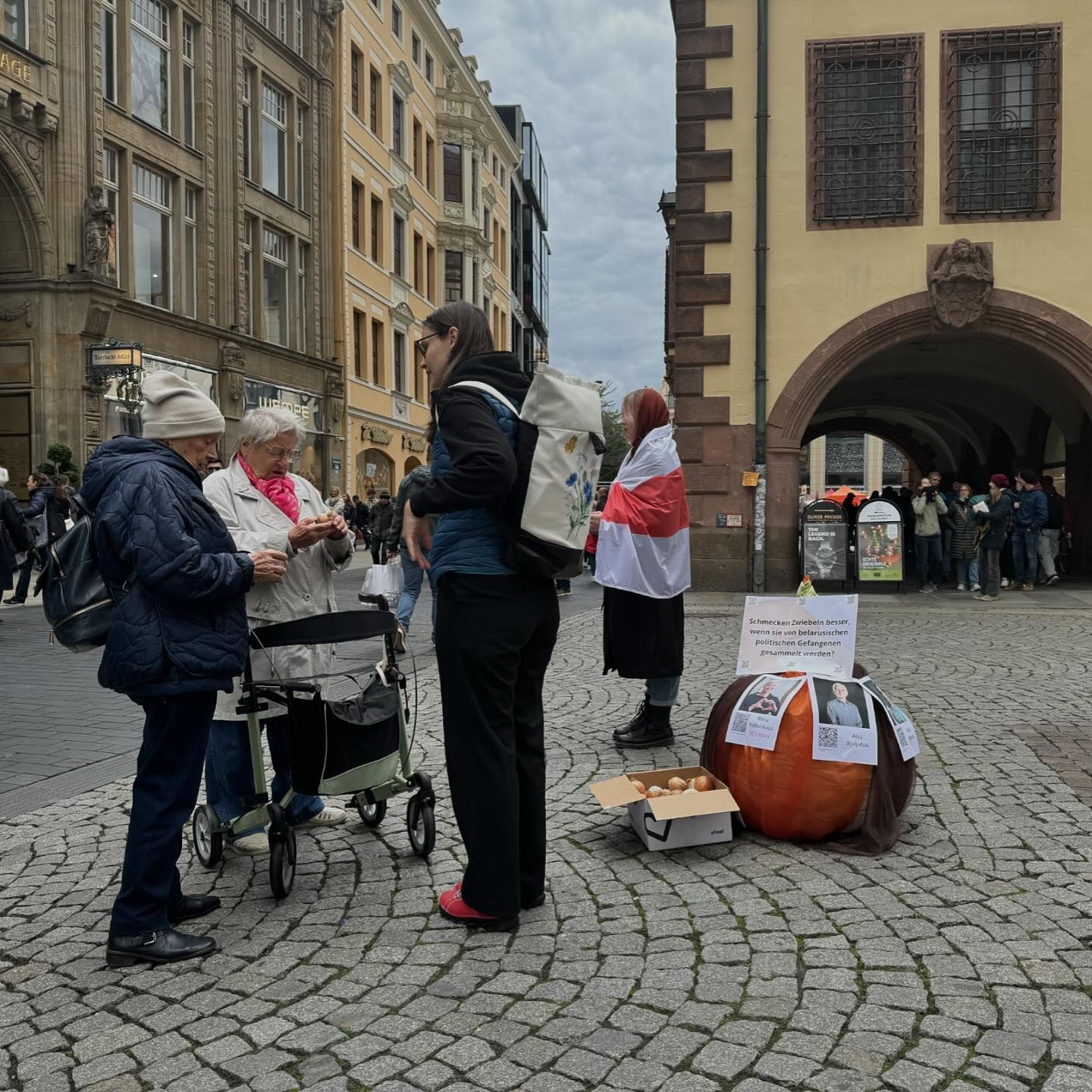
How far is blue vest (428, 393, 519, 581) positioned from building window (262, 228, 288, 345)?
2717 centimetres

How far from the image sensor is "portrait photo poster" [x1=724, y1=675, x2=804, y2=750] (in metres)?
4.61

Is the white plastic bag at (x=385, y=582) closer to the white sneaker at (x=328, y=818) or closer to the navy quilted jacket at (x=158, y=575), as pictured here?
the white sneaker at (x=328, y=818)

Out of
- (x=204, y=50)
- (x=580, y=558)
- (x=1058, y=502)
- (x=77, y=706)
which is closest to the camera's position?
(x=580, y=558)

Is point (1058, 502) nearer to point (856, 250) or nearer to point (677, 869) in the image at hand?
point (856, 250)

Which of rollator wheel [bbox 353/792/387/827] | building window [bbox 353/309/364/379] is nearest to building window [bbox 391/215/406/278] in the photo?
building window [bbox 353/309/364/379]

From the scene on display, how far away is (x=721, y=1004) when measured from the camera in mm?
3168

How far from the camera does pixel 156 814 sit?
355 centimetres

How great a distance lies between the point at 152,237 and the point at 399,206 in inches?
623

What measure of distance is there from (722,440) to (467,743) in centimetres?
1369

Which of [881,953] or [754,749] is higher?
[754,749]

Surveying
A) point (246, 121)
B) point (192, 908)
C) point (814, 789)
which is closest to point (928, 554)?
point (814, 789)

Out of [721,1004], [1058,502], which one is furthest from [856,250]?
[721,1004]

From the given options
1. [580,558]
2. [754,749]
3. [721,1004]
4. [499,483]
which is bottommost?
[721,1004]

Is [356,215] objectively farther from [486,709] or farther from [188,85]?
[486,709]
